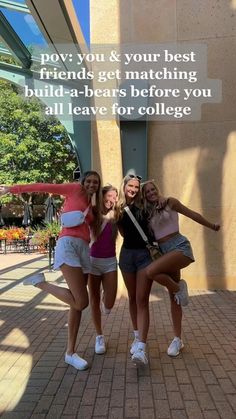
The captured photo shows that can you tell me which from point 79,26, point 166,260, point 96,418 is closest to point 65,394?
point 96,418

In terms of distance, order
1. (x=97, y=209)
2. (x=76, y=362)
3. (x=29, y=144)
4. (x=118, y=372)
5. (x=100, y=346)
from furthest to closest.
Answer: (x=29, y=144), (x=100, y=346), (x=97, y=209), (x=76, y=362), (x=118, y=372)

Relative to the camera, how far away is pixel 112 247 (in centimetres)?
432

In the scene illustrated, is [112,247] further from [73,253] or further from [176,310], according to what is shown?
[176,310]

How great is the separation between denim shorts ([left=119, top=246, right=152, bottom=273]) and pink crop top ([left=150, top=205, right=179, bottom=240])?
0.19 meters

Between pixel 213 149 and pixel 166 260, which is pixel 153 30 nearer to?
pixel 213 149

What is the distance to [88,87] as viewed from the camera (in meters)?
8.99

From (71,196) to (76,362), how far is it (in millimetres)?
1452

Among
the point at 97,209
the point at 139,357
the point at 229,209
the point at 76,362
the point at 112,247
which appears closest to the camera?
the point at 139,357

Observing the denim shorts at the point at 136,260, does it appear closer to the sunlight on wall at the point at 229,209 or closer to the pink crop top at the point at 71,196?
the pink crop top at the point at 71,196

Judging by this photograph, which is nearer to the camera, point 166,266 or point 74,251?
point 74,251

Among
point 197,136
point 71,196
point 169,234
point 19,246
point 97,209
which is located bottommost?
point 19,246

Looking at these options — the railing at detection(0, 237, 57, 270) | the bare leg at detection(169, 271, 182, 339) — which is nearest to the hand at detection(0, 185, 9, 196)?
the bare leg at detection(169, 271, 182, 339)

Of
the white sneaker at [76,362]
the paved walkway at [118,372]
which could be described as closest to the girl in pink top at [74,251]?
the white sneaker at [76,362]

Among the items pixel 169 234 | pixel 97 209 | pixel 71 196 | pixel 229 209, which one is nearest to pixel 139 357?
pixel 169 234
